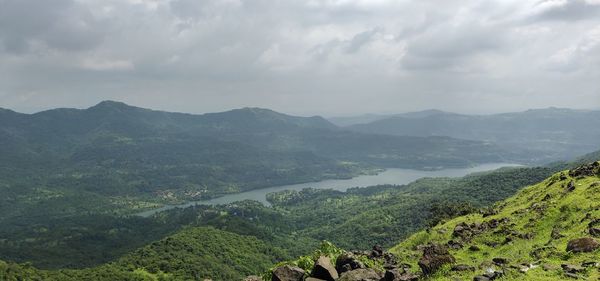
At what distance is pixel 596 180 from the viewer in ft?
174

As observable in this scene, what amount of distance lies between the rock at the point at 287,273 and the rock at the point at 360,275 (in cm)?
432

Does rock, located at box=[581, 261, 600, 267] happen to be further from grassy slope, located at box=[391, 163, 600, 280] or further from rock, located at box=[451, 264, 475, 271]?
rock, located at box=[451, 264, 475, 271]

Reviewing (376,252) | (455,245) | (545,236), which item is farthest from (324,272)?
(545,236)

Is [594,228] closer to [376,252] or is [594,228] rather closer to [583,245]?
[583,245]

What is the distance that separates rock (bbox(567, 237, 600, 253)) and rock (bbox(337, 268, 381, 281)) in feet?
50.9

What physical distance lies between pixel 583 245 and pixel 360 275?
57.1 ft

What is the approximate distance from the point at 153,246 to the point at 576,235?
17771cm

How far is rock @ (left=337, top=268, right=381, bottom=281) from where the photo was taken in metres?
28.1

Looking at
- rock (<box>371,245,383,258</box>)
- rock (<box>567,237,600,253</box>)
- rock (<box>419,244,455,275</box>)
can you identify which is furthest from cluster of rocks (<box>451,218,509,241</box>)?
rock (<box>419,244,455,275</box>)

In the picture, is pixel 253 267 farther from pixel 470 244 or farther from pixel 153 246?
pixel 470 244

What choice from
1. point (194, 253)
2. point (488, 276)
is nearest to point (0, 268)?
point (194, 253)

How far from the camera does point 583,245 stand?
3102cm

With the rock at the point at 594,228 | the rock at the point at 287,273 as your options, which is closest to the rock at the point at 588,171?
the rock at the point at 594,228

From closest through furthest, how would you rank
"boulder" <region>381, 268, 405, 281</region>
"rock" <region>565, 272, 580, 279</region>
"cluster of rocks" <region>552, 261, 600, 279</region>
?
"rock" <region>565, 272, 580, 279</region>, "cluster of rocks" <region>552, 261, 600, 279</region>, "boulder" <region>381, 268, 405, 281</region>
